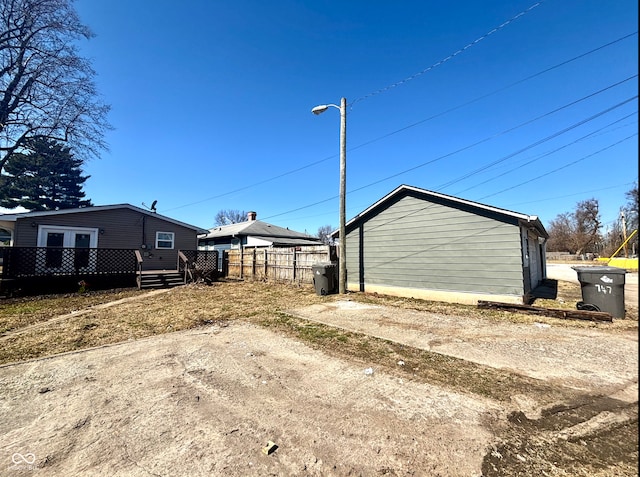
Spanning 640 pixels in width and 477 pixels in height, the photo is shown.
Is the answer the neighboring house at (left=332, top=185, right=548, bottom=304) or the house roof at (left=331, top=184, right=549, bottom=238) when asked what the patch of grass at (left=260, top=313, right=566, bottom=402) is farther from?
the house roof at (left=331, top=184, right=549, bottom=238)

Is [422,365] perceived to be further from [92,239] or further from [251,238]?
[251,238]

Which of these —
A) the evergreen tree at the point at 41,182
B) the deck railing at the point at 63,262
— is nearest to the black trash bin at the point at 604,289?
the deck railing at the point at 63,262

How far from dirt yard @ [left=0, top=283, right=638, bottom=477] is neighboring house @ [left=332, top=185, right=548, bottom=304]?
2836 millimetres

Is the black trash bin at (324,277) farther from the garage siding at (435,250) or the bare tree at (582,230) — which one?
the bare tree at (582,230)

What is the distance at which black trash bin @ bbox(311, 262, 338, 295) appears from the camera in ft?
35.9

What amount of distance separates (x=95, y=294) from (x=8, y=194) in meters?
35.5

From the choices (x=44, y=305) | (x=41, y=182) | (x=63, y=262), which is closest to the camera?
(x=44, y=305)

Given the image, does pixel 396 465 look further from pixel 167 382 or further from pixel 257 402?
pixel 167 382

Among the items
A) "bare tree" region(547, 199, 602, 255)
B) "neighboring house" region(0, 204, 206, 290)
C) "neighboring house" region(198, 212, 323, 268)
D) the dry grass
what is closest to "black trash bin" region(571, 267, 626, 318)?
the dry grass

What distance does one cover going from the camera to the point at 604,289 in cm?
677

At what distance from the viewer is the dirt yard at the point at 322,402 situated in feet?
6.89

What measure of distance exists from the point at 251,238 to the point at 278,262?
891cm

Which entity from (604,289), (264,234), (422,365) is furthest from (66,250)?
(604,289)

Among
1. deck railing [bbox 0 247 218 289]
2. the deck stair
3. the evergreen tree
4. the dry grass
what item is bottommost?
the dry grass
